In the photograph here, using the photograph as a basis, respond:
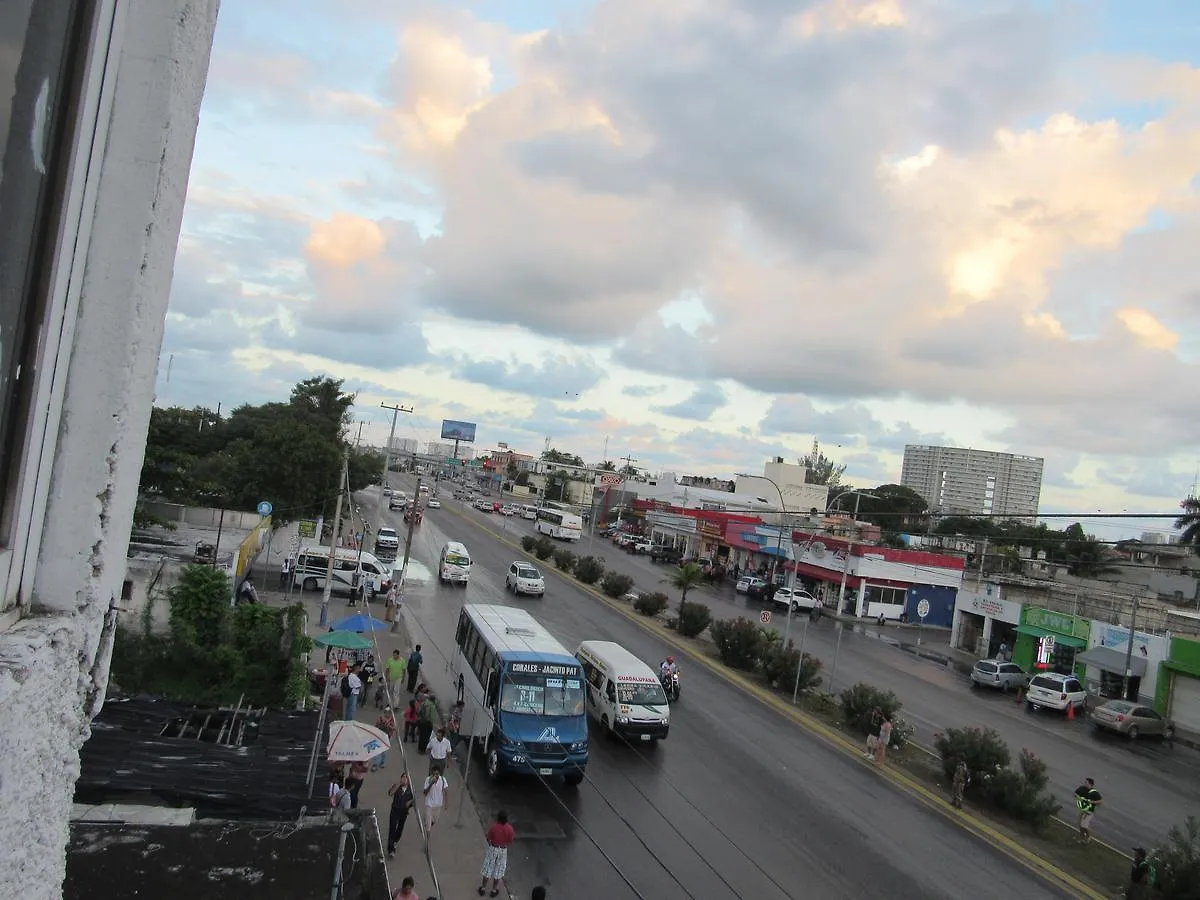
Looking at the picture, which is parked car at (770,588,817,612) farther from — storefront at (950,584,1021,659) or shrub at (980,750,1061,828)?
shrub at (980,750,1061,828)

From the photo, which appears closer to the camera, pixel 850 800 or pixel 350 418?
pixel 850 800

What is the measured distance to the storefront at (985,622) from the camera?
3806cm

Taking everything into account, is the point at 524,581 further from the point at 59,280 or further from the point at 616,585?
the point at 59,280

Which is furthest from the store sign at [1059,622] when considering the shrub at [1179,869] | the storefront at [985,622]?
the shrub at [1179,869]

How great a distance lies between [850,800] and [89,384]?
1691cm

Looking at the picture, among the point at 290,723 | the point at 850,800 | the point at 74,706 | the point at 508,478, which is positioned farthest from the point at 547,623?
the point at 508,478

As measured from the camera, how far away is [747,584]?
48.3 metres

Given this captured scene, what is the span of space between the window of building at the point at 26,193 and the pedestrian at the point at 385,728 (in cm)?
1403

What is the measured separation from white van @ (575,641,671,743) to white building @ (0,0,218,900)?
15865 mm

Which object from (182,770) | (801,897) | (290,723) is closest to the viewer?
(182,770)

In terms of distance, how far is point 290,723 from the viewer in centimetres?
1265

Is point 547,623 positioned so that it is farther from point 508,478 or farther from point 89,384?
point 508,478

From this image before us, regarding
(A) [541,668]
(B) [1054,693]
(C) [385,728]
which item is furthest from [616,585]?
(A) [541,668]

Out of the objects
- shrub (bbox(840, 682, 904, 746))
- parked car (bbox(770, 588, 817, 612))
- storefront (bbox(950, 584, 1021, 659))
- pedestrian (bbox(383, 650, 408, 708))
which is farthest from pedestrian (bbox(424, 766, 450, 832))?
parked car (bbox(770, 588, 817, 612))
